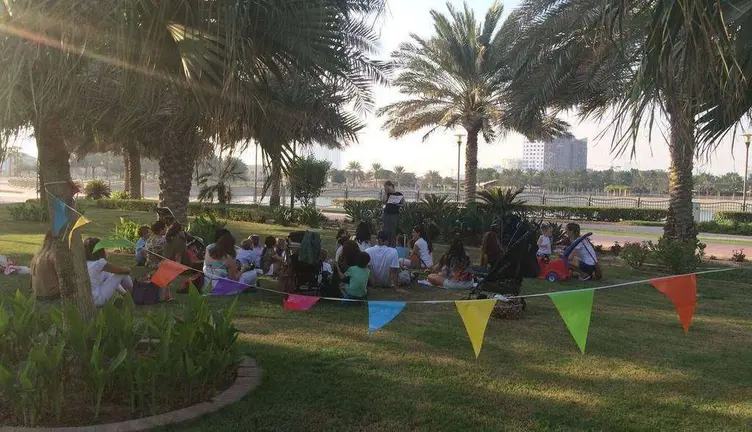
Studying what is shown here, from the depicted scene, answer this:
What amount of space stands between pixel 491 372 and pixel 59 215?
3.48 metres

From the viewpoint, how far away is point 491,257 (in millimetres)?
7730

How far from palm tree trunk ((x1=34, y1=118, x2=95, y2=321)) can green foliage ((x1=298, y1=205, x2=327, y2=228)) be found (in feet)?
48.5

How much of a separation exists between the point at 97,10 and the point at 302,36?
126cm

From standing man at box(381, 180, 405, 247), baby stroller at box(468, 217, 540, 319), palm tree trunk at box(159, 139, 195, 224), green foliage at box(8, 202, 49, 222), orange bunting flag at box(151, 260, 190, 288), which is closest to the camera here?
orange bunting flag at box(151, 260, 190, 288)

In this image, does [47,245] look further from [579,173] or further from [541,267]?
[579,173]

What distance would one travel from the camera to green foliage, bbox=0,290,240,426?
11.0ft

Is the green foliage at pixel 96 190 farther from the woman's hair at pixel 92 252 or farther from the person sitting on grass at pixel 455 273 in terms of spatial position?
the person sitting on grass at pixel 455 273

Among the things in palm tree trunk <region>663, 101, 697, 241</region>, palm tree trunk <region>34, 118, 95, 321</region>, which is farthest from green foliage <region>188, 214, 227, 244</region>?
palm tree trunk <region>663, 101, 697, 241</region>

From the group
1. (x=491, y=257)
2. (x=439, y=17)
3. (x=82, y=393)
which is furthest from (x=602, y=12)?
(x=439, y=17)

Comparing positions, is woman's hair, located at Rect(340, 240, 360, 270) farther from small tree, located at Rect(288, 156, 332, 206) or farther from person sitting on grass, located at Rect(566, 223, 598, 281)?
small tree, located at Rect(288, 156, 332, 206)

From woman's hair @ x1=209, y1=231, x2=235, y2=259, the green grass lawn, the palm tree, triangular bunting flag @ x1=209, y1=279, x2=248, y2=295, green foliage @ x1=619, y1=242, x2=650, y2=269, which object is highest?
the palm tree

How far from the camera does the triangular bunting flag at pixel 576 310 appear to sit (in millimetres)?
4023

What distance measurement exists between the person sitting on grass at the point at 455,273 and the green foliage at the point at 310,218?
11.0 m

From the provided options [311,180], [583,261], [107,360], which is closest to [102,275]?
[107,360]
